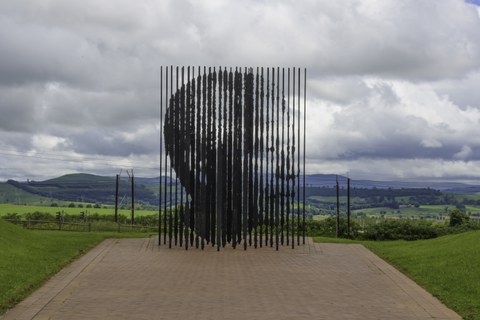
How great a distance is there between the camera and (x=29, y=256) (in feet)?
48.2

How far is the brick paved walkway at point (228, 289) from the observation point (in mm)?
8836

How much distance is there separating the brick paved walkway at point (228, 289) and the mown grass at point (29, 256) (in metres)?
0.25

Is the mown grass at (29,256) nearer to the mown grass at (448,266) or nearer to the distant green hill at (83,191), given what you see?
the mown grass at (448,266)

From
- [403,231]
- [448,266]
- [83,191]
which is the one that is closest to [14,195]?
[83,191]

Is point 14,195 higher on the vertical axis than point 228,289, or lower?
higher

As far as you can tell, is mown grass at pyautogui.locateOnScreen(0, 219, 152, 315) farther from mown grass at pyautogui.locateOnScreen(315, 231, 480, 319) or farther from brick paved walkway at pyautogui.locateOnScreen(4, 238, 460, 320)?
mown grass at pyautogui.locateOnScreen(315, 231, 480, 319)

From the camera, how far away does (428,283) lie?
11672 millimetres

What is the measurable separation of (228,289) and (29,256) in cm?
606

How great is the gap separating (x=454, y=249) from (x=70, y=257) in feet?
30.4

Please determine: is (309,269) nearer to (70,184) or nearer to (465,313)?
(465,313)

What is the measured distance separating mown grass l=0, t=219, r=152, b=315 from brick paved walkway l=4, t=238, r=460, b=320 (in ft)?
0.83

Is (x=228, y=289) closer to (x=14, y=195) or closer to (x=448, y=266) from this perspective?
(x=448, y=266)

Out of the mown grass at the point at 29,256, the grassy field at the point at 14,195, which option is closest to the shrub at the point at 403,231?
the mown grass at the point at 29,256

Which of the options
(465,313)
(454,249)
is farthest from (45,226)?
(465,313)
